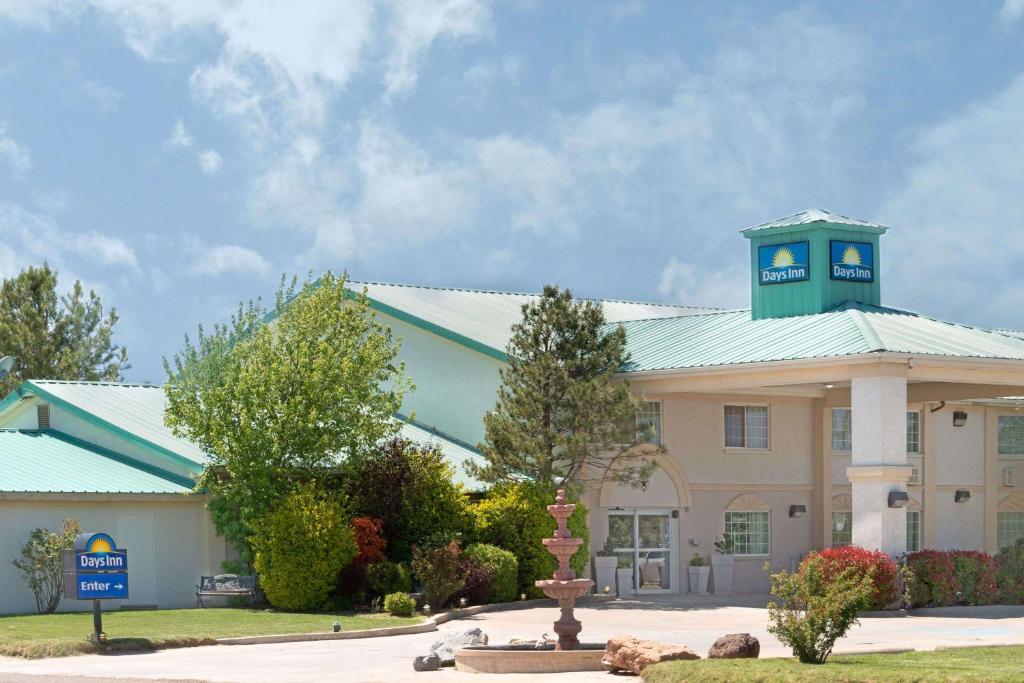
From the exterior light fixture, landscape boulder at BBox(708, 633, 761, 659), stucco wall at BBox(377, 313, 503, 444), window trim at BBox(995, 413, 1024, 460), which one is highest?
stucco wall at BBox(377, 313, 503, 444)

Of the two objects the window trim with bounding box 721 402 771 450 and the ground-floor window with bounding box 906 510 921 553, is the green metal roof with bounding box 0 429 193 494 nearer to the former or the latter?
the window trim with bounding box 721 402 771 450

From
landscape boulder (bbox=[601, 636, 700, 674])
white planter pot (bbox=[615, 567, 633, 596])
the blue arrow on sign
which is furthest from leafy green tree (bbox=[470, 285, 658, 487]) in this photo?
landscape boulder (bbox=[601, 636, 700, 674])

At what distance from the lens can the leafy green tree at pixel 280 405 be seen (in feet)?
111

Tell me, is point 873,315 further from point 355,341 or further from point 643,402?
point 355,341

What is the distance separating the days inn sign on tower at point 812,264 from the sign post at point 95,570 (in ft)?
59.0

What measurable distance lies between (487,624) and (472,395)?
10.8m

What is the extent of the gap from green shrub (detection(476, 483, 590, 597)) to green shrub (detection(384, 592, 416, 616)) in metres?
3.99

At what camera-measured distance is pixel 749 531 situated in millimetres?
40812

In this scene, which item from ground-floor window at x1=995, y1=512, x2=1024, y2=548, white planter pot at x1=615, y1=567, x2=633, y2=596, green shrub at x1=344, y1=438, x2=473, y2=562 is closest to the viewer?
green shrub at x1=344, y1=438, x2=473, y2=562

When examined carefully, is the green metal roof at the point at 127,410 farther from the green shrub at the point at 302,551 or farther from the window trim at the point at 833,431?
the window trim at the point at 833,431

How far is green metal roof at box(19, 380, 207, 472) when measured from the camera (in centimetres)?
3569

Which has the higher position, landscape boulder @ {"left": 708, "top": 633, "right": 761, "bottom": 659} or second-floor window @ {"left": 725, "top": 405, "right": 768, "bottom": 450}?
second-floor window @ {"left": 725, "top": 405, "right": 768, "bottom": 450}

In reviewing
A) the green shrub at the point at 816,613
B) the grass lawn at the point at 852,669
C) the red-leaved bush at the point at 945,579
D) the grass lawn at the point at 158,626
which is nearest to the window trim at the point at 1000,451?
the red-leaved bush at the point at 945,579

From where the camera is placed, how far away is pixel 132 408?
127 ft
